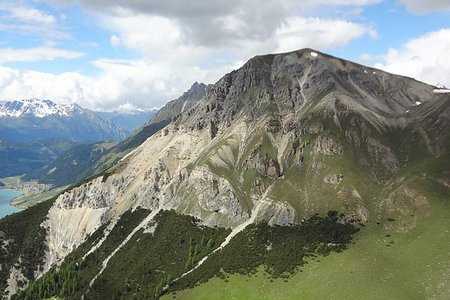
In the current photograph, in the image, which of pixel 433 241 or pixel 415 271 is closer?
pixel 415 271

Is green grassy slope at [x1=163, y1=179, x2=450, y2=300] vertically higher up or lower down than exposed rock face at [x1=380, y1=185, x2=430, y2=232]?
lower down

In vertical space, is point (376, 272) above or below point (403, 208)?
below

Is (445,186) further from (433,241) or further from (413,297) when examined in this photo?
(413,297)

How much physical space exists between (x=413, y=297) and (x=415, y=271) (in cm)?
1362

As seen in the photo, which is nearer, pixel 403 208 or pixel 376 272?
pixel 376 272

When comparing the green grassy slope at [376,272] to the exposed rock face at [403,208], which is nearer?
the green grassy slope at [376,272]

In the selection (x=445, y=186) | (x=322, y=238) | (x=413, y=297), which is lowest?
(x=413, y=297)

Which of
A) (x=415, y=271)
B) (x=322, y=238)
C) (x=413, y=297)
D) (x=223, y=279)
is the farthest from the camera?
(x=322, y=238)

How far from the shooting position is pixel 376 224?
181500mm

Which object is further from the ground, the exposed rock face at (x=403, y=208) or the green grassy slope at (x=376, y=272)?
the exposed rock face at (x=403, y=208)

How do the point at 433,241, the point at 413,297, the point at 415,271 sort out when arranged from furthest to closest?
1. the point at 433,241
2. the point at 415,271
3. the point at 413,297

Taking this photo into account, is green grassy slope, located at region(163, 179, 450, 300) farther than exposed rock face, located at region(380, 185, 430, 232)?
No

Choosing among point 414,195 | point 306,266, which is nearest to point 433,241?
point 414,195

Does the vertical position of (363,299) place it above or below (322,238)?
below
